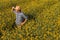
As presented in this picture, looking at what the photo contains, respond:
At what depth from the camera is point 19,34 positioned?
741 cm

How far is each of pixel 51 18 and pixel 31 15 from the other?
7.77 feet

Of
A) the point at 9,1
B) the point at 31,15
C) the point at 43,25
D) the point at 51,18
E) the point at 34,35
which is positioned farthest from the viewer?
the point at 9,1

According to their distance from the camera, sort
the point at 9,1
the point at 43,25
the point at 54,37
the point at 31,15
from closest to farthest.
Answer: the point at 54,37 < the point at 43,25 < the point at 31,15 < the point at 9,1

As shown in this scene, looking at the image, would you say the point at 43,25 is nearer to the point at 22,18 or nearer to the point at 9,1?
the point at 22,18

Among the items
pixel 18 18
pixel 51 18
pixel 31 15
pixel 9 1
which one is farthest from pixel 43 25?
pixel 9 1

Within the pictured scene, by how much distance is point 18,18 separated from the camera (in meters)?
9.41

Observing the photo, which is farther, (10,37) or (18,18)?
(18,18)

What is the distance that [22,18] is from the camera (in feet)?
30.7

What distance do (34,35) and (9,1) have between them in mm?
7195

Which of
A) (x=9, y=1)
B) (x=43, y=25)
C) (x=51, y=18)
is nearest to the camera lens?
(x=43, y=25)

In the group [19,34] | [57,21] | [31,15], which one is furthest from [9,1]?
[19,34]

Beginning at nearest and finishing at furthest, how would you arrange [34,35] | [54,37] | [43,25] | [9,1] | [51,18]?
[54,37] → [34,35] → [43,25] → [51,18] → [9,1]

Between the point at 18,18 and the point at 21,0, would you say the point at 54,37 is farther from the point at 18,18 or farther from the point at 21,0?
the point at 21,0

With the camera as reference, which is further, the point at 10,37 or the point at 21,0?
the point at 21,0
